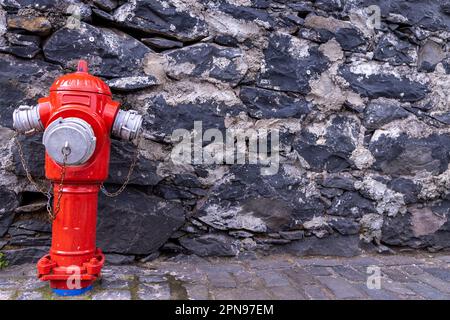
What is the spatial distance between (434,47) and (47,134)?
2725mm

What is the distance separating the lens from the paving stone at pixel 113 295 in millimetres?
2192

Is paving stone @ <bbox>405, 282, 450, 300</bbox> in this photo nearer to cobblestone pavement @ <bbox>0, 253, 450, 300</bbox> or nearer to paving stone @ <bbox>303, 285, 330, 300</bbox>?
cobblestone pavement @ <bbox>0, 253, 450, 300</bbox>

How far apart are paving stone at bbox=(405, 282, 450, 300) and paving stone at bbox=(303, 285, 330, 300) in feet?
1.73

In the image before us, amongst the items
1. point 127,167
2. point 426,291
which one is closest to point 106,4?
point 127,167

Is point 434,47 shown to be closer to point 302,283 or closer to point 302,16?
point 302,16

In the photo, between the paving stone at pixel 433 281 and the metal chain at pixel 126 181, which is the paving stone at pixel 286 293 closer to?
the paving stone at pixel 433 281

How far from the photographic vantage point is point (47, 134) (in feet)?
6.75

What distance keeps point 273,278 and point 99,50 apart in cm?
175

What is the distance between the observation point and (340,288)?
2.39 metres

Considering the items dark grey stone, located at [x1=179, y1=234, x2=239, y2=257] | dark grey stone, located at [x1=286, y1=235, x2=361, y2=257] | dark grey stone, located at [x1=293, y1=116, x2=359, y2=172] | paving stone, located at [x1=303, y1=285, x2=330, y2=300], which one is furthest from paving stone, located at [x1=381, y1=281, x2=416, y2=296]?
dark grey stone, located at [x1=179, y1=234, x2=239, y2=257]

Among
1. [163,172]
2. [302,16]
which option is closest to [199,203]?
[163,172]

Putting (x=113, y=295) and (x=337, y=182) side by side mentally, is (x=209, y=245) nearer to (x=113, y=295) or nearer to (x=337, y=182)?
(x=113, y=295)

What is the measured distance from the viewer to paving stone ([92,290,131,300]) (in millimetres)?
2192
